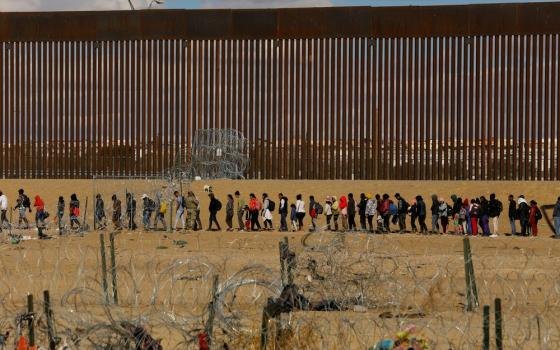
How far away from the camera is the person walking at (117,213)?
2728 cm

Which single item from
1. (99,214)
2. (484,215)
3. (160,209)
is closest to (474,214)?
(484,215)

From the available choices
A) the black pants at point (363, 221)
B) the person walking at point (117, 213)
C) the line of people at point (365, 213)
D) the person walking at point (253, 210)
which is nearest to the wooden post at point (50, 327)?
the line of people at point (365, 213)

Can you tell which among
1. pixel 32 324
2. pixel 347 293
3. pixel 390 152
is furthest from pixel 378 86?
pixel 32 324

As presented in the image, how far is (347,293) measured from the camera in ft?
43.1

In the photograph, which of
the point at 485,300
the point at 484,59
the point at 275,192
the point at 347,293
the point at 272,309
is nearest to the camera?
the point at 272,309

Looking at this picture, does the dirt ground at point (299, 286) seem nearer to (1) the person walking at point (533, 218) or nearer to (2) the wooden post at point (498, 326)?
(2) the wooden post at point (498, 326)

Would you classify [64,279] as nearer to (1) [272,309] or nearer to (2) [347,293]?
(2) [347,293]

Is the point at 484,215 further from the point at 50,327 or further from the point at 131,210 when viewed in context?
the point at 50,327

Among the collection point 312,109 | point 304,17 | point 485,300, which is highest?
point 304,17

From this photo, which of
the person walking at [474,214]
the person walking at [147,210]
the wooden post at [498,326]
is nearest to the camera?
the wooden post at [498,326]

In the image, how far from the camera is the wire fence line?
10.3 metres

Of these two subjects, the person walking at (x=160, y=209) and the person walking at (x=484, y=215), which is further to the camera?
the person walking at (x=160, y=209)

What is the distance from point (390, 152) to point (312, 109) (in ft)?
9.83

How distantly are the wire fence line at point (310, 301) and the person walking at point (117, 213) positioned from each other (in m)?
6.58
